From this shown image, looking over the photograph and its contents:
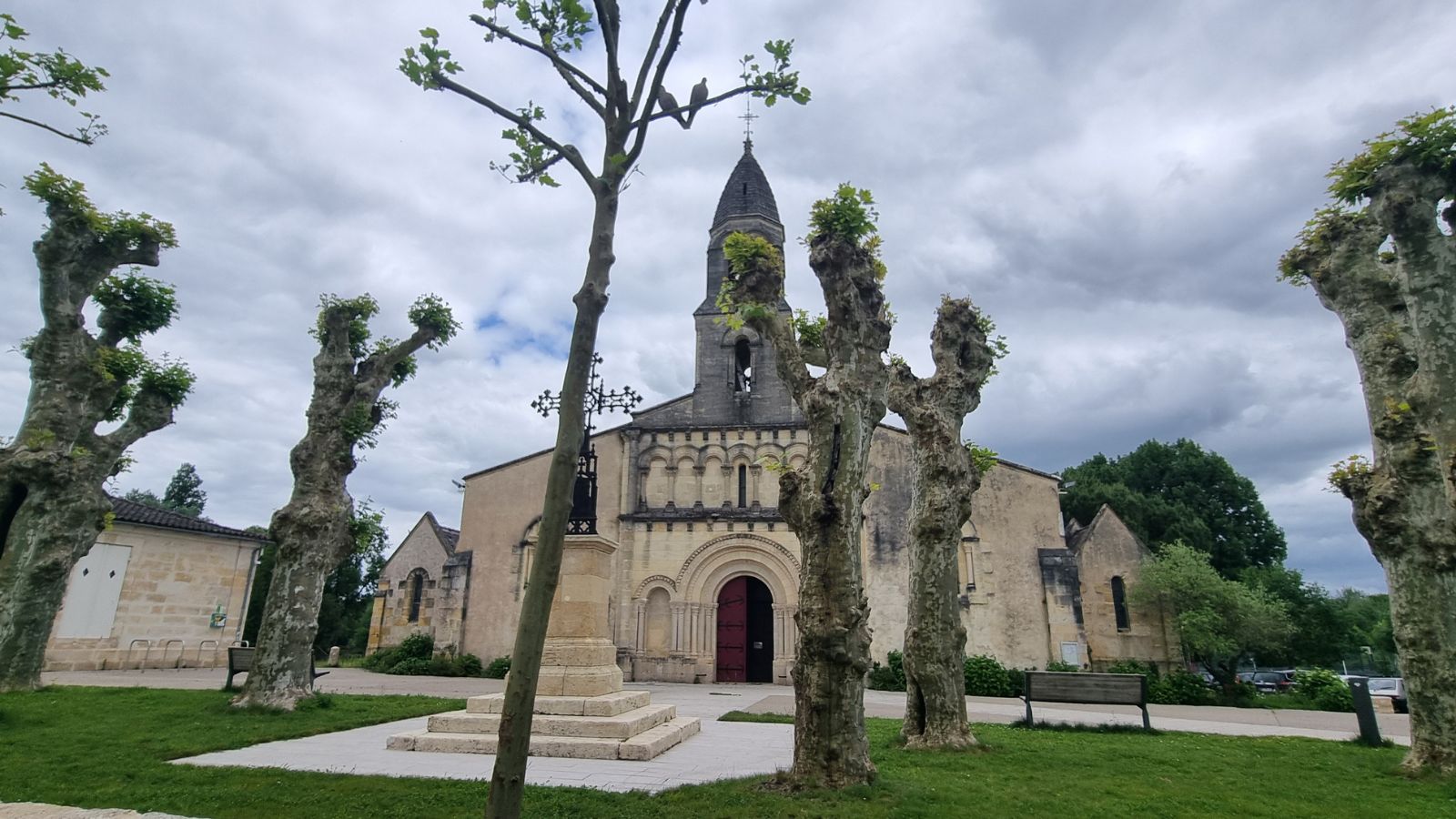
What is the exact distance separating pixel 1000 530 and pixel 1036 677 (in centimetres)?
1094

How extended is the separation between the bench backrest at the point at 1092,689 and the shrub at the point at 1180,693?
890cm

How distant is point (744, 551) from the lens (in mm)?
22672

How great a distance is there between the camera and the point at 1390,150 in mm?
8227

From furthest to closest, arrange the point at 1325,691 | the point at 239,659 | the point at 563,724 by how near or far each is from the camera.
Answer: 1. the point at 1325,691
2. the point at 239,659
3. the point at 563,724

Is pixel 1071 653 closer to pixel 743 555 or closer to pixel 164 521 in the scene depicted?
pixel 743 555

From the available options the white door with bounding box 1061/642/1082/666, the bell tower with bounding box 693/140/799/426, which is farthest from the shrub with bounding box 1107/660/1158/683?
the bell tower with bounding box 693/140/799/426

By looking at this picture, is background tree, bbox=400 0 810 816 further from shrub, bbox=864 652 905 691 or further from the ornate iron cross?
shrub, bbox=864 652 905 691

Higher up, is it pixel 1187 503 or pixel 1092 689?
pixel 1187 503

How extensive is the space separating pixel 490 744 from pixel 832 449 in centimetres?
529

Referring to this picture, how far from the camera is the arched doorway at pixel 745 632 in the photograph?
22.3 metres

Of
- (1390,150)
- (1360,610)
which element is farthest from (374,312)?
(1360,610)

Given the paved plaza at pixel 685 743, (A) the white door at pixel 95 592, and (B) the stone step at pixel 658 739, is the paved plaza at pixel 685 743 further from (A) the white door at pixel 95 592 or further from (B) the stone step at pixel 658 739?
(A) the white door at pixel 95 592

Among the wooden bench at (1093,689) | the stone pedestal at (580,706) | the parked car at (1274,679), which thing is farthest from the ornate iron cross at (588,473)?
the parked car at (1274,679)

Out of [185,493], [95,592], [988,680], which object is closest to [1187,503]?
[988,680]
